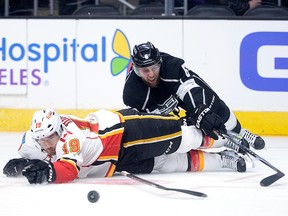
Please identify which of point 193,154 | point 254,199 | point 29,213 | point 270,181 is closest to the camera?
point 29,213

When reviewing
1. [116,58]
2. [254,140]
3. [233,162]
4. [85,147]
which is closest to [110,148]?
[85,147]

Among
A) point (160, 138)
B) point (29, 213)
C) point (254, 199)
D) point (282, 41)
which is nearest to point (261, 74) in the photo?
point (282, 41)

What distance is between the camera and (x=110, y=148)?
473cm

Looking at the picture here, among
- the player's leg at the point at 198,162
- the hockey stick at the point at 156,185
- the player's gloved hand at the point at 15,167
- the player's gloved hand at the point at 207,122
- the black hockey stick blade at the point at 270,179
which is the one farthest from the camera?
the player's leg at the point at 198,162

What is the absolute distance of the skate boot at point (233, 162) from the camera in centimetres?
518

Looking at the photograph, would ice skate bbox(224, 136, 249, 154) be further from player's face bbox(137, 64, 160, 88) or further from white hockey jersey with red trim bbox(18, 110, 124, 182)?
white hockey jersey with red trim bbox(18, 110, 124, 182)

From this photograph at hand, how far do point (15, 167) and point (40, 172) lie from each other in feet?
1.51

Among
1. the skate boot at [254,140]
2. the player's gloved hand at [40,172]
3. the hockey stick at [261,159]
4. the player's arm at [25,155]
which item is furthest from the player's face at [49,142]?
the skate boot at [254,140]

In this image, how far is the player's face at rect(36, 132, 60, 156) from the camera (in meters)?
4.55

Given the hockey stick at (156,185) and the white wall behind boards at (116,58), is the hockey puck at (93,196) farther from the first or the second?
the white wall behind boards at (116,58)

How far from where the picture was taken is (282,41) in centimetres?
745

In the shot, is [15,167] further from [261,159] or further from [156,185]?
[261,159]

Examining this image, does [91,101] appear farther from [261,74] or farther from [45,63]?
[261,74]

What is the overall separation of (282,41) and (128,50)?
125 cm
